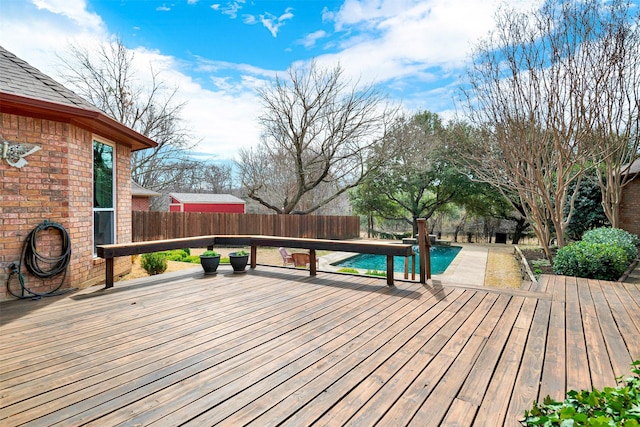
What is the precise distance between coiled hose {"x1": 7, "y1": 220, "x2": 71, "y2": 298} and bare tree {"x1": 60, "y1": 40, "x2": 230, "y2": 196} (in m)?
13.9

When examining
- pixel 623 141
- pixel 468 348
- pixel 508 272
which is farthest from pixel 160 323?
pixel 623 141

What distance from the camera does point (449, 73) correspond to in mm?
9188

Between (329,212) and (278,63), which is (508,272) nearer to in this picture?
(278,63)

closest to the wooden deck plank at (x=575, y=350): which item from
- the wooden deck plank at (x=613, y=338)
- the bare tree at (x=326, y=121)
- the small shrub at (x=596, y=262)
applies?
the wooden deck plank at (x=613, y=338)

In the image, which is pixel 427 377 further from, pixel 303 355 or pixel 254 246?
pixel 254 246

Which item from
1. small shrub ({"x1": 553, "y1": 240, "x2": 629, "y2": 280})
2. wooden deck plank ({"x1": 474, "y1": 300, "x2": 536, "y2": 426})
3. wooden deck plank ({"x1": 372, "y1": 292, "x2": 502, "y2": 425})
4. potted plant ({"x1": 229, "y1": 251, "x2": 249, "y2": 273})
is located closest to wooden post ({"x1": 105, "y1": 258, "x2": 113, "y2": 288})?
potted plant ({"x1": 229, "y1": 251, "x2": 249, "y2": 273})

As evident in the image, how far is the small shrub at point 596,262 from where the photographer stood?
5398 mm

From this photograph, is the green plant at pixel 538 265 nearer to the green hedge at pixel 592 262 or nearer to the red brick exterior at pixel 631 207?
the green hedge at pixel 592 262

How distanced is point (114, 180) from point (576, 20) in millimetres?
9557

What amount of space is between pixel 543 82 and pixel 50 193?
366 inches

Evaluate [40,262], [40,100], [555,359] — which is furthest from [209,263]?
[555,359]

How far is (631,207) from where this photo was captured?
1098cm

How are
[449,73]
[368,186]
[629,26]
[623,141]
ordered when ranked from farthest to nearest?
1. [368,186]
2. [449,73]
3. [623,141]
4. [629,26]

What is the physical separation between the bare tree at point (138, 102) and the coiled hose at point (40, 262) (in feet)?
45.8
